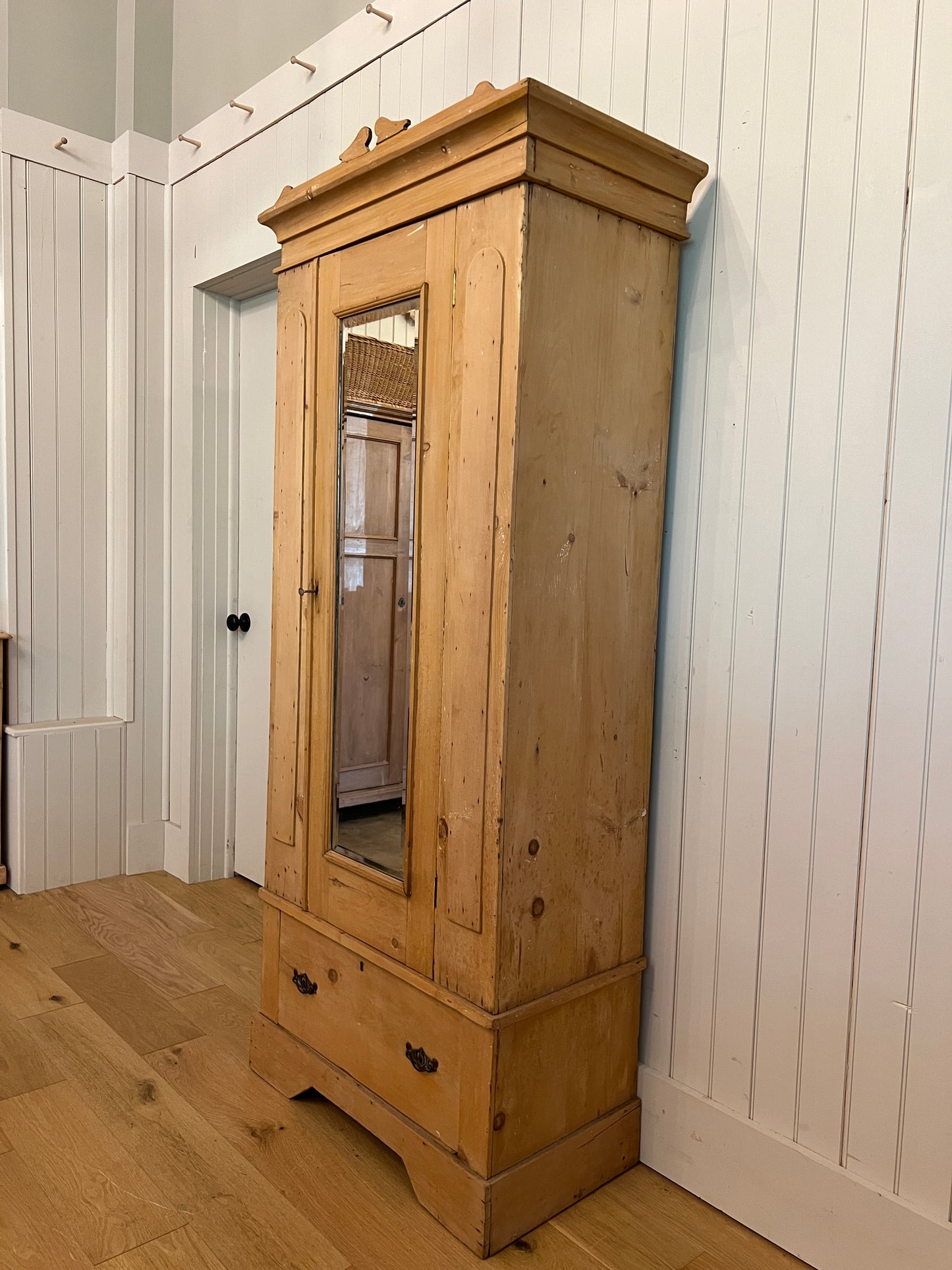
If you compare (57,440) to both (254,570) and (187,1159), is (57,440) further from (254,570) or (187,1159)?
(187,1159)

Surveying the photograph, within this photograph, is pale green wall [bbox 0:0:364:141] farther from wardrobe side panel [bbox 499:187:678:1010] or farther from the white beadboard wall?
wardrobe side panel [bbox 499:187:678:1010]

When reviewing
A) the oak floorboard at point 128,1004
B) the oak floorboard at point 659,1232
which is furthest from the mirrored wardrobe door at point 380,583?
the oak floorboard at point 128,1004

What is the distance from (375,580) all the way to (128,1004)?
1.42 m

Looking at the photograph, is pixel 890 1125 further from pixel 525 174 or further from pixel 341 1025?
pixel 525 174

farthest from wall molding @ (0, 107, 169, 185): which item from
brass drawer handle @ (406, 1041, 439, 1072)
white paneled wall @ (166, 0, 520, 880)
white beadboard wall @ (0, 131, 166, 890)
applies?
brass drawer handle @ (406, 1041, 439, 1072)

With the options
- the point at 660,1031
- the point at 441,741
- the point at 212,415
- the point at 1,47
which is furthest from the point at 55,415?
the point at 660,1031

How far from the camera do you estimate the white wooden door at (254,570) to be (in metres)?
3.21

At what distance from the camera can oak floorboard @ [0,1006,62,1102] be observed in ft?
6.68

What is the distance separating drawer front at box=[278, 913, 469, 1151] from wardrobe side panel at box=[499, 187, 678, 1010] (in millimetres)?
199

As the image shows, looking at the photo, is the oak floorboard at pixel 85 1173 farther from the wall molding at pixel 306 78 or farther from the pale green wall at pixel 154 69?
the pale green wall at pixel 154 69

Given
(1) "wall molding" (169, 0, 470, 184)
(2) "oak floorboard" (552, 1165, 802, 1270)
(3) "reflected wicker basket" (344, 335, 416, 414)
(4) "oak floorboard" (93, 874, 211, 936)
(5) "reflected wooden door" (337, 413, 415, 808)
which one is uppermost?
(1) "wall molding" (169, 0, 470, 184)

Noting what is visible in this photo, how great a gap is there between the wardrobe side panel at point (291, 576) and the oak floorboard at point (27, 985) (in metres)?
0.84

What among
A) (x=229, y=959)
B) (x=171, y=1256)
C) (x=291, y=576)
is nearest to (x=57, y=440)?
(x=291, y=576)

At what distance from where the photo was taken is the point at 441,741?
166 cm
